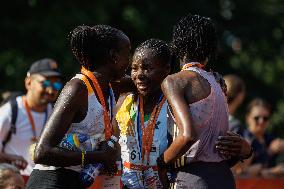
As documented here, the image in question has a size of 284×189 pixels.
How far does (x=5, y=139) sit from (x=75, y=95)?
13.0ft

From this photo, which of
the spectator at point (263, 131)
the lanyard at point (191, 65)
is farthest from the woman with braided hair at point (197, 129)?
A: the spectator at point (263, 131)

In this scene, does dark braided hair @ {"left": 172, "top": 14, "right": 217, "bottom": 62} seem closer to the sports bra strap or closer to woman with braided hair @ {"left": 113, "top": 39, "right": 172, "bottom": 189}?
the sports bra strap

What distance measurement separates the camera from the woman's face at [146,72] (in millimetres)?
7234

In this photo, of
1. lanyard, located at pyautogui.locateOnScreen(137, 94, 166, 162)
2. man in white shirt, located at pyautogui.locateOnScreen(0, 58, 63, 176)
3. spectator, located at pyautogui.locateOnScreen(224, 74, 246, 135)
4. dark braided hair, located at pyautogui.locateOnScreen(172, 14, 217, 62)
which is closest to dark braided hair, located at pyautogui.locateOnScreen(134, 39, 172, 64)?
lanyard, located at pyautogui.locateOnScreen(137, 94, 166, 162)

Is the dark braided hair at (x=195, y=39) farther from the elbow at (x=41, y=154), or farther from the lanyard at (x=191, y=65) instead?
the elbow at (x=41, y=154)

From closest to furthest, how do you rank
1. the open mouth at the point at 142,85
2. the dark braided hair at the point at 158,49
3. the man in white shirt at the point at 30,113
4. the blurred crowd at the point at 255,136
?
1. the open mouth at the point at 142,85
2. the dark braided hair at the point at 158,49
3. the man in white shirt at the point at 30,113
4. the blurred crowd at the point at 255,136

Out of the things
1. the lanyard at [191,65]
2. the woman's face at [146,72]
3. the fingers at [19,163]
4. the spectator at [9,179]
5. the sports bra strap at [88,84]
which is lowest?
the spectator at [9,179]

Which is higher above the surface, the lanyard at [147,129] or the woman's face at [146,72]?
the woman's face at [146,72]

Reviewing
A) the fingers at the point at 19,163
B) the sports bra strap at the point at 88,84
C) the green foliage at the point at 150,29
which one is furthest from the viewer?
the green foliage at the point at 150,29

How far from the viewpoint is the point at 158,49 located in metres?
7.34

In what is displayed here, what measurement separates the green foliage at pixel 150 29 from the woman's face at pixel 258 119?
6.92m

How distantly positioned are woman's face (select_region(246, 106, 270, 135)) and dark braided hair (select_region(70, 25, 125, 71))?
5674mm

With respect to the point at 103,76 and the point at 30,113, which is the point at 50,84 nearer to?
the point at 30,113

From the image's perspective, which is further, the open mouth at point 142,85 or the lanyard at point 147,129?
the open mouth at point 142,85
